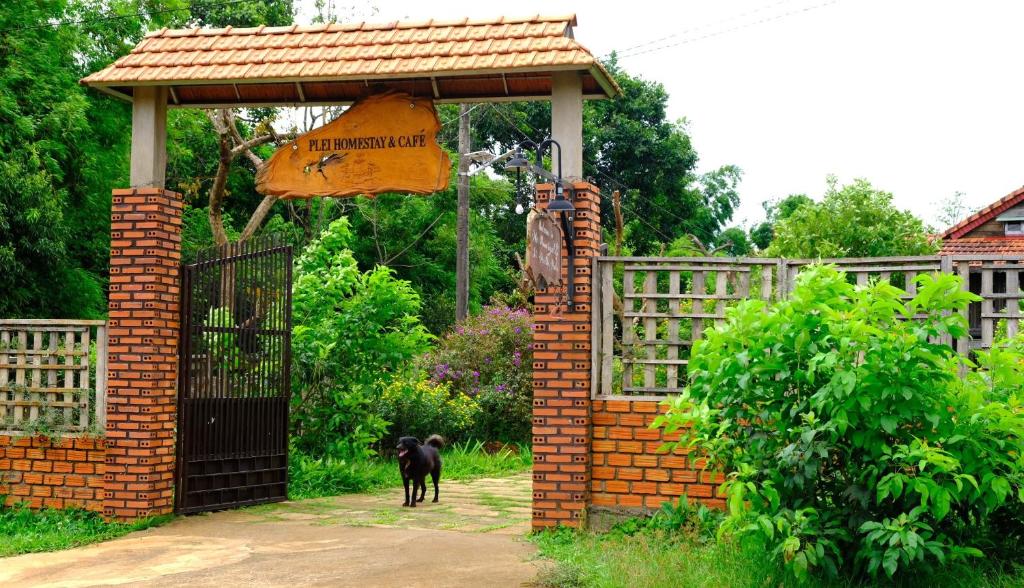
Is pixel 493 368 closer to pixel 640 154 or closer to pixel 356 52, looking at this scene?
pixel 356 52

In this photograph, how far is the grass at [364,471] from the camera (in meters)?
12.0

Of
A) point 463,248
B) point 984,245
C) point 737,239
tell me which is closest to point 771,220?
point 737,239

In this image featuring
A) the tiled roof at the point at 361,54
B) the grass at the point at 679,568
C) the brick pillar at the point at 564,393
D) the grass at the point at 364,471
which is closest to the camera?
the grass at the point at 679,568

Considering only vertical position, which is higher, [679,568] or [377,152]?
[377,152]

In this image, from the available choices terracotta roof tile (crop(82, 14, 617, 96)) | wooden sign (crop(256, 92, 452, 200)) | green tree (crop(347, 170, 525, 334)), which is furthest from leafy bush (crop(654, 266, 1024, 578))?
green tree (crop(347, 170, 525, 334))

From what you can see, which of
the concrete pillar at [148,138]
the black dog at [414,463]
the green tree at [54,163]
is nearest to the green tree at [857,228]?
the black dog at [414,463]

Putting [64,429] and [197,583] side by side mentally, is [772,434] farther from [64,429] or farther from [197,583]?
[64,429]

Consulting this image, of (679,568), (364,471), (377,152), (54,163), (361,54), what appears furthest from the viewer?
(54,163)

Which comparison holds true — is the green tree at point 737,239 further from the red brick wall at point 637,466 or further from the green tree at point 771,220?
the red brick wall at point 637,466

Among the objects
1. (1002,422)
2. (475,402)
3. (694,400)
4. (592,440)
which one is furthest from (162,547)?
(475,402)

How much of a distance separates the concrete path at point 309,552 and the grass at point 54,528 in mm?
190

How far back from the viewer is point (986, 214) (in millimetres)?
27328

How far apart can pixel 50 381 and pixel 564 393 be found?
4787 mm

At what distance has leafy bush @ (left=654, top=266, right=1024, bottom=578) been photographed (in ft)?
19.7
